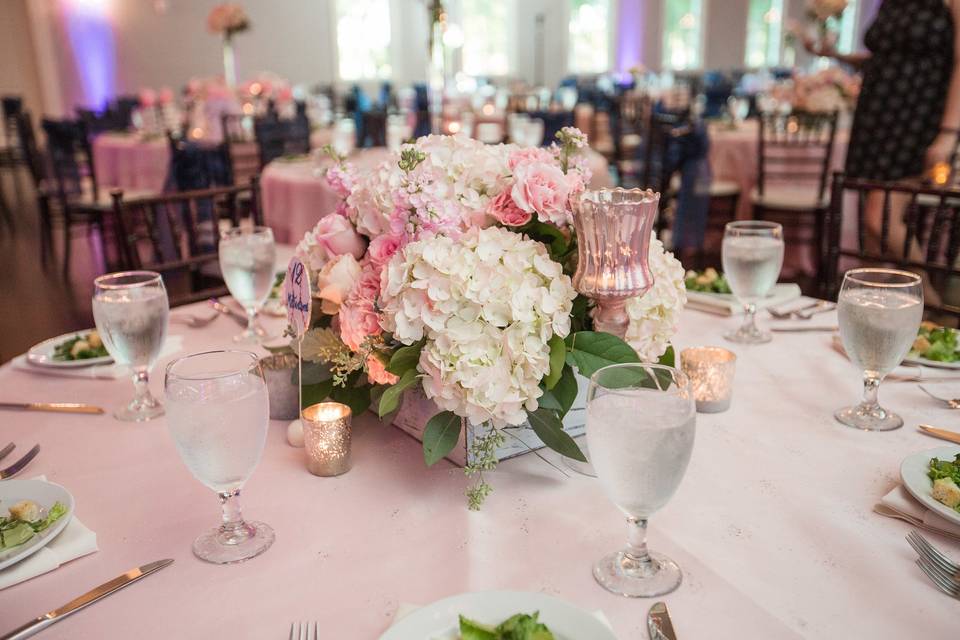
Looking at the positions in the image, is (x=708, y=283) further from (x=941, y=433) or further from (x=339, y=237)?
(x=339, y=237)

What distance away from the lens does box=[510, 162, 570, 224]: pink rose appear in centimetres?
84

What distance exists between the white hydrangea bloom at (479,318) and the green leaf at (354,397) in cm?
20

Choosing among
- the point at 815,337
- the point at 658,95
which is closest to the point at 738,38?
the point at 658,95

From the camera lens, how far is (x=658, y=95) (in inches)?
396

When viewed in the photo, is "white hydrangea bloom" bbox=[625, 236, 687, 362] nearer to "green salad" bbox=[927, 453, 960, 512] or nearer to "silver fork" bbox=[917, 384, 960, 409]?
"green salad" bbox=[927, 453, 960, 512]

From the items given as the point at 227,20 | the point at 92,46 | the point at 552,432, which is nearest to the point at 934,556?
the point at 552,432

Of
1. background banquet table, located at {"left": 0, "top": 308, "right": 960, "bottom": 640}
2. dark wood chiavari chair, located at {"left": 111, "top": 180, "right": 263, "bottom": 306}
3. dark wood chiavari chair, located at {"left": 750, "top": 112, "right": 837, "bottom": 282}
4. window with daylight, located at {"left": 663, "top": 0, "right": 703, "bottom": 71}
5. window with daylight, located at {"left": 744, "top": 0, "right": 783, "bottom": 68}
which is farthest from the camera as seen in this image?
window with daylight, located at {"left": 663, "top": 0, "right": 703, "bottom": 71}

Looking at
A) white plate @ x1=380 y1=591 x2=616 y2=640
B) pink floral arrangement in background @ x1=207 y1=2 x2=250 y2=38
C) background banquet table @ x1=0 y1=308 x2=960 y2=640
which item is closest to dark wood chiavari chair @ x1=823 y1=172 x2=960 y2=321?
background banquet table @ x1=0 y1=308 x2=960 y2=640

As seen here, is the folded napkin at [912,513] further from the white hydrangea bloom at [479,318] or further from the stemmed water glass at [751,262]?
the stemmed water glass at [751,262]

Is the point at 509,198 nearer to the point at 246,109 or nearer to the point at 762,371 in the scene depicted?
the point at 762,371

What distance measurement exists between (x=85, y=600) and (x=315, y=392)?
37 centimetres

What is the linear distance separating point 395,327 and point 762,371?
69cm

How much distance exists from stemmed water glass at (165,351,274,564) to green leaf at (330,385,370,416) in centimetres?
20

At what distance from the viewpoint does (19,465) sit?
A: 0.95m
